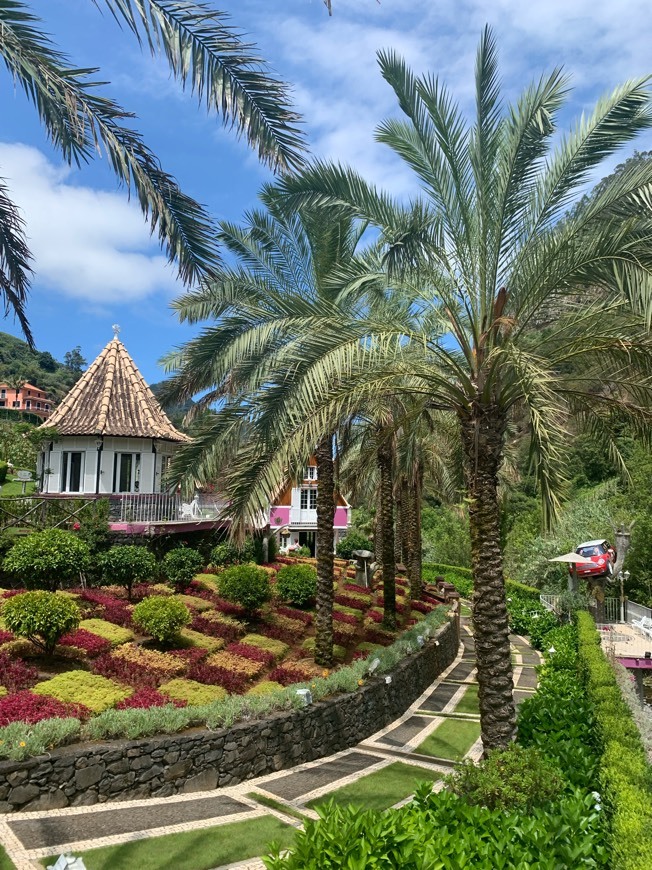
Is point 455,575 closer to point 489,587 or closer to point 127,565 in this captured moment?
point 127,565

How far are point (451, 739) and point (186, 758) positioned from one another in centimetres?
590

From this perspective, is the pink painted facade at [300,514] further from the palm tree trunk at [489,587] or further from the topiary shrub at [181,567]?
the palm tree trunk at [489,587]

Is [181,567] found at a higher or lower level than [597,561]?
higher

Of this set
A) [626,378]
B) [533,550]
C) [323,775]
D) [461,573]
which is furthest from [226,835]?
[461,573]

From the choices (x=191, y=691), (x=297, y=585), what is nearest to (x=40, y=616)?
(x=191, y=691)

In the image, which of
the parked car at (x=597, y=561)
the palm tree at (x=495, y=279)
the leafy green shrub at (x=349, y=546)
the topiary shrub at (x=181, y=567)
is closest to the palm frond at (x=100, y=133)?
the palm tree at (x=495, y=279)

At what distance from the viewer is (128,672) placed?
1111 cm

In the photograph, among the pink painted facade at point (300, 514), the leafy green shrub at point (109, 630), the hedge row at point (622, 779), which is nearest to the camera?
the hedge row at point (622, 779)

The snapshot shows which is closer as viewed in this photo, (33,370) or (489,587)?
(489,587)

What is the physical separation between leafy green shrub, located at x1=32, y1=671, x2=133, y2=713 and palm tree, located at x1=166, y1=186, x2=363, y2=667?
3736 mm

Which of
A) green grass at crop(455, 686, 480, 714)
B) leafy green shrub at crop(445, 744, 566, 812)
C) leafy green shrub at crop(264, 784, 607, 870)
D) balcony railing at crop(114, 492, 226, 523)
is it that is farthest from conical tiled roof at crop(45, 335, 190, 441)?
leafy green shrub at crop(264, 784, 607, 870)

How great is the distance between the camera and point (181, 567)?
55.4 ft

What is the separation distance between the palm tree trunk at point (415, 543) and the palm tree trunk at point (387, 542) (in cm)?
700

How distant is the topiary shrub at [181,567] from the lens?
1684 centimetres
